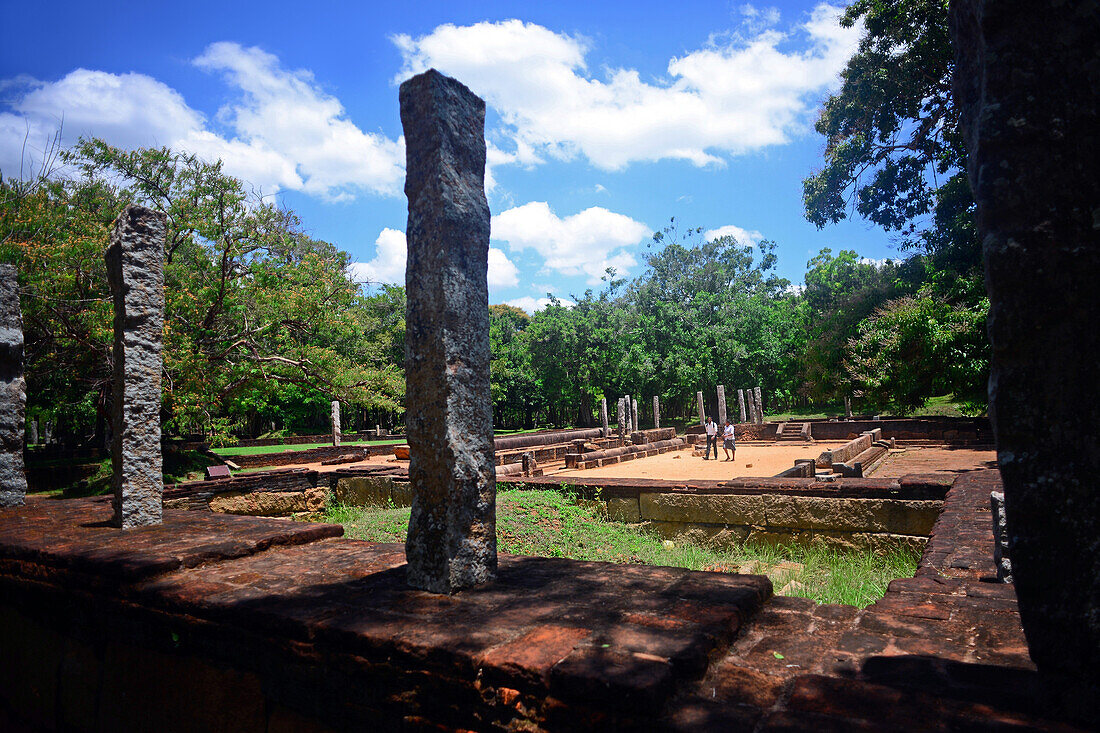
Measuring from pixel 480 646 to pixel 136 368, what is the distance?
4263 millimetres

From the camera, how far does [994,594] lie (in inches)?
103

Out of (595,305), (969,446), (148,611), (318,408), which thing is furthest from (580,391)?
(148,611)

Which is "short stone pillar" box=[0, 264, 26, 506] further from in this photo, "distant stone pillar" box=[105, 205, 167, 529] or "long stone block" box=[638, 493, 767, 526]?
"long stone block" box=[638, 493, 767, 526]

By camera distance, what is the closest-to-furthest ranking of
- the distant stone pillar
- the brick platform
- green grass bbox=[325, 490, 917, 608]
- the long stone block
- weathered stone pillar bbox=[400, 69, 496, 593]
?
1. the brick platform
2. weathered stone pillar bbox=[400, 69, 496, 593]
3. the distant stone pillar
4. green grass bbox=[325, 490, 917, 608]
5. the long stone block

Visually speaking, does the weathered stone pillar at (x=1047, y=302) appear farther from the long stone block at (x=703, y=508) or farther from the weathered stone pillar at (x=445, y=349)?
the long stone block at (x=703, y=508)

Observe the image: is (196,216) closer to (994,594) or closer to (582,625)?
(582,625)

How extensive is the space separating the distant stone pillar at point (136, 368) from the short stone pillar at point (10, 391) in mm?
2310

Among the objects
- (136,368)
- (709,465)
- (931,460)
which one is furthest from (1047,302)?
(709,465)

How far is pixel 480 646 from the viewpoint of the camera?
1929 mm

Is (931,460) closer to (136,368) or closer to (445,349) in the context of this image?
(445,349)

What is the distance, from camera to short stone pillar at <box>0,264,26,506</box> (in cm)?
606

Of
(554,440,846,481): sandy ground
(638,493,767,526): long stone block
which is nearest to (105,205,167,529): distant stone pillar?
(638,493,767,526): long stone block

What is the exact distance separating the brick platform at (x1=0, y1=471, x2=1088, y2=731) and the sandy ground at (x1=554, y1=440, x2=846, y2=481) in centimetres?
947

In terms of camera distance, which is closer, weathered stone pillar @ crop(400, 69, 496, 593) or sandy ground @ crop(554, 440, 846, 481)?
weathered stone pillar @ crop(400, 69, 496, 593)
